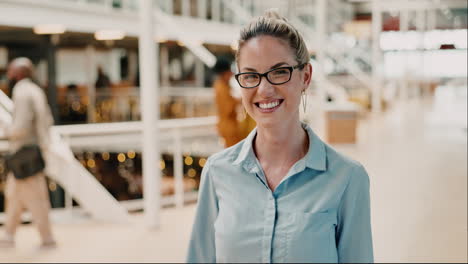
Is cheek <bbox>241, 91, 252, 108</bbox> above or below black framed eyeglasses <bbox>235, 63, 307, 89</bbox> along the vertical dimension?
below

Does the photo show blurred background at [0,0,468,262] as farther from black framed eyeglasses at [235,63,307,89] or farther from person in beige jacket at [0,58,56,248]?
black framed eyeglasses at [235,63,307,89]

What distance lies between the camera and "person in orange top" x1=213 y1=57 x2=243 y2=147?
486cm

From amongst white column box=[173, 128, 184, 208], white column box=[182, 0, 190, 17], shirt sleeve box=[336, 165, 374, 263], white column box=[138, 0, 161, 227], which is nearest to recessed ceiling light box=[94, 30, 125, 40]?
white column box=[182, 0, 190, 17]

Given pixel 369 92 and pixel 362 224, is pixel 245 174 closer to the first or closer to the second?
pixel 362 224

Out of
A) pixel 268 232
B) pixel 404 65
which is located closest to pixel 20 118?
pixel 268 232

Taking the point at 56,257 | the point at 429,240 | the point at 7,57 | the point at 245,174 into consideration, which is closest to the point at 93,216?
the point at 56,257

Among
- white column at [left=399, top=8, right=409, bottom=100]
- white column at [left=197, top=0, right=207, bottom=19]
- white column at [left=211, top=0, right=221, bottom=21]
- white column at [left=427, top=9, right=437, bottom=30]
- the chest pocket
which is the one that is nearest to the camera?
the chest pocket

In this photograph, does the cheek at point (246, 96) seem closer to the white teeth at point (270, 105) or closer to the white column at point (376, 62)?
the white teeth at point (270, 105)

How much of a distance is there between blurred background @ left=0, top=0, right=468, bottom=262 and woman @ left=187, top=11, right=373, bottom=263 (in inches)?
26.3

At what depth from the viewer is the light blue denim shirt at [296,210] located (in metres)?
1.30

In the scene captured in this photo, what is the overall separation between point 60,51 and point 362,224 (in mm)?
21109

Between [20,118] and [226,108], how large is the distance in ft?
5.57

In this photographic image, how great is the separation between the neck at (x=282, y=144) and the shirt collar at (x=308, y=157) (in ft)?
0.11

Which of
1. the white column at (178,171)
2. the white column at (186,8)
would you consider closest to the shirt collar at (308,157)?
the white column at (178,171)
